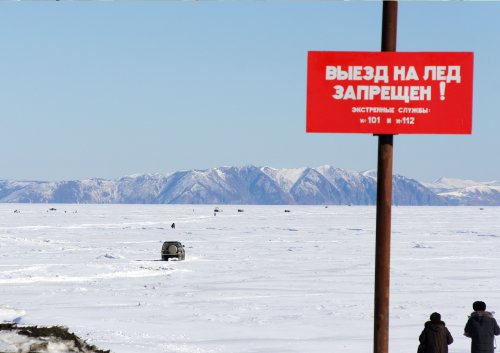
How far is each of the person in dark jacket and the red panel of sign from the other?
328cm

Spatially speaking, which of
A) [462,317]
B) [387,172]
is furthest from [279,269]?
[387,172]

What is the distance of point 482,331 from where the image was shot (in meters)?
10.5

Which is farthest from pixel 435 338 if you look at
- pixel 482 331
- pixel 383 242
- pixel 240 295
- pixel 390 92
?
pixel 240 295

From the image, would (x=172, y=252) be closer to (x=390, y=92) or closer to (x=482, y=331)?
(x=482, y=331)

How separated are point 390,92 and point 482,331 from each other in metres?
4.03

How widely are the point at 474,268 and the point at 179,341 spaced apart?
22129 mm

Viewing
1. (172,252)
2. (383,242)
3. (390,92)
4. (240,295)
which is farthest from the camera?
(172,252)

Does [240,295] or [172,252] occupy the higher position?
[172,252]

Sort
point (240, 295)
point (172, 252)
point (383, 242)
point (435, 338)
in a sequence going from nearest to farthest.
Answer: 1. point (383, 242)
2. point (435, 338)
3. point (240, 295)
4. point (172, 252)

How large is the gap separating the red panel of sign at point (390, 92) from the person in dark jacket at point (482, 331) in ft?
10.8

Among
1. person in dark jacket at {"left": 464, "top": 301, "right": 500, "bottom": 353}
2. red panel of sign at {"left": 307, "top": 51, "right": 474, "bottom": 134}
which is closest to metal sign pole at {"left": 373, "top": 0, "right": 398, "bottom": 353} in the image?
red panel of sign at {"left": 307, "top": 51, "right": 474, "bottom": 134}

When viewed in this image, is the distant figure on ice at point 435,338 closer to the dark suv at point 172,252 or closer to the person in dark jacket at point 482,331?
the person in dark jacket at point 482,331

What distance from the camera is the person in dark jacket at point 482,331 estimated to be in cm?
1050

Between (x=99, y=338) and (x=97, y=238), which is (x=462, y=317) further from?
(x=97, y=238)
